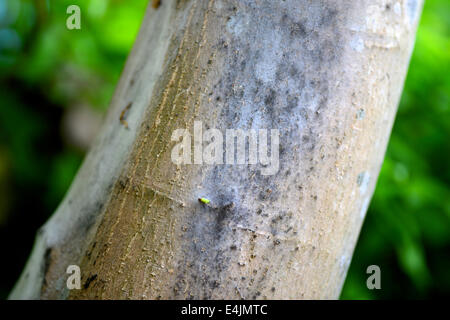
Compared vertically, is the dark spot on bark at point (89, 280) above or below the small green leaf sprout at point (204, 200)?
below

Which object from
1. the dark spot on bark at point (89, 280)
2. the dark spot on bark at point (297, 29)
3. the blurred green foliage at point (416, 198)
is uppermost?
the dark spot on bark at point (297, 29)

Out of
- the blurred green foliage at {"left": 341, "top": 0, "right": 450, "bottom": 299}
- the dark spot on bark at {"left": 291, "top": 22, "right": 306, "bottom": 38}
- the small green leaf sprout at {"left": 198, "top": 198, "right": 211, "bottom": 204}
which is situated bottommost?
Result: the blurred green foliage at {"left": 341, "top": 0, "right": 450, "bottom": 299}

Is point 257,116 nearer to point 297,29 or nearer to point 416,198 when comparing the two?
point 297,29

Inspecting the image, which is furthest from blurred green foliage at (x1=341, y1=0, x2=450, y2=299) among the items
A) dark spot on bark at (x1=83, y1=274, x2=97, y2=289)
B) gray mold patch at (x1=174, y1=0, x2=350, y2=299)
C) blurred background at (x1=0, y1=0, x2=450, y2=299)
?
dark spot on bark at (x1=83, y1=274, x2=97, y2=289)

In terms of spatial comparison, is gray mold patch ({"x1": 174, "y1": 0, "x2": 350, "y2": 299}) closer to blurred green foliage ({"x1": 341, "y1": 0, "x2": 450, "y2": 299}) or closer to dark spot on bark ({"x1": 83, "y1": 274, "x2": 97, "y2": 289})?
dark spot on bark ({"x1": 83, "y1": 274, "x2": 97, "y2": 289})

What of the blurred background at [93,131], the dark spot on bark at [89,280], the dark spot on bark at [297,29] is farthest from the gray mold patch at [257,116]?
the blurred background at [93,131]

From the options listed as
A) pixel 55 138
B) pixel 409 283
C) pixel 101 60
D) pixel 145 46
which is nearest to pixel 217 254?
pixel 145 46

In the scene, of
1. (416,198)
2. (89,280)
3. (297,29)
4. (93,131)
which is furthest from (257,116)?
(93,131)

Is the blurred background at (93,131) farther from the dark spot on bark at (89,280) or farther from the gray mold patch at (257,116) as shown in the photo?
the dark spot on bark at (89,280)
